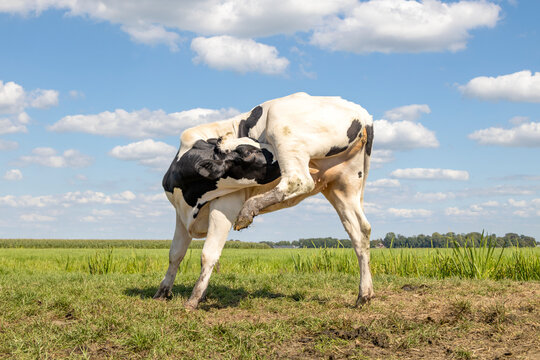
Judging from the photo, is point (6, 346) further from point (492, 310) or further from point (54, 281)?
point (492, 310)

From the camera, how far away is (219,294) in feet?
27.0

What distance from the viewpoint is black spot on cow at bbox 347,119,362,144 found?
22.9ft

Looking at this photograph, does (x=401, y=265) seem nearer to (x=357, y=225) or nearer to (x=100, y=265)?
(x=357, y=225)

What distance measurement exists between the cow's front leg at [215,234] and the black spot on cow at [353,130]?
1764 millimetres

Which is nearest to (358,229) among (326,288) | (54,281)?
(326,288)

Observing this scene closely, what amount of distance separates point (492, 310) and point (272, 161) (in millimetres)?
3407

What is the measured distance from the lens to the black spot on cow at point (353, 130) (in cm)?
699

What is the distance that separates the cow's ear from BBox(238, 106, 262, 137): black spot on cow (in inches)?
28.3

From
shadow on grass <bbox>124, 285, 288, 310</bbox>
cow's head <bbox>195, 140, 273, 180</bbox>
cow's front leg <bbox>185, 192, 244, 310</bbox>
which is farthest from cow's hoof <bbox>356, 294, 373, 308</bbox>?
cow's head <bbox>195, 140, 273, 180</bbox>

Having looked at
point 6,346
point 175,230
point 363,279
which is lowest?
point 6,346

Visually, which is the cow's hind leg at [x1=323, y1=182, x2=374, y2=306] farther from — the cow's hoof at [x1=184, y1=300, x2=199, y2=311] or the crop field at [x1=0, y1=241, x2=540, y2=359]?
the cow's hoof at [x1=184, y1=300, x2=199, y2=311]

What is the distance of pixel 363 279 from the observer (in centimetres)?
748


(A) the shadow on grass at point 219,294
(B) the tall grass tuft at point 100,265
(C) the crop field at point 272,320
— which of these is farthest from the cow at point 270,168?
(B) the tall grass tuft at point 100,265

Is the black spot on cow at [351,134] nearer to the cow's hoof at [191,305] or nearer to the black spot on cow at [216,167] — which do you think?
the black spot on cow at [216,167]
